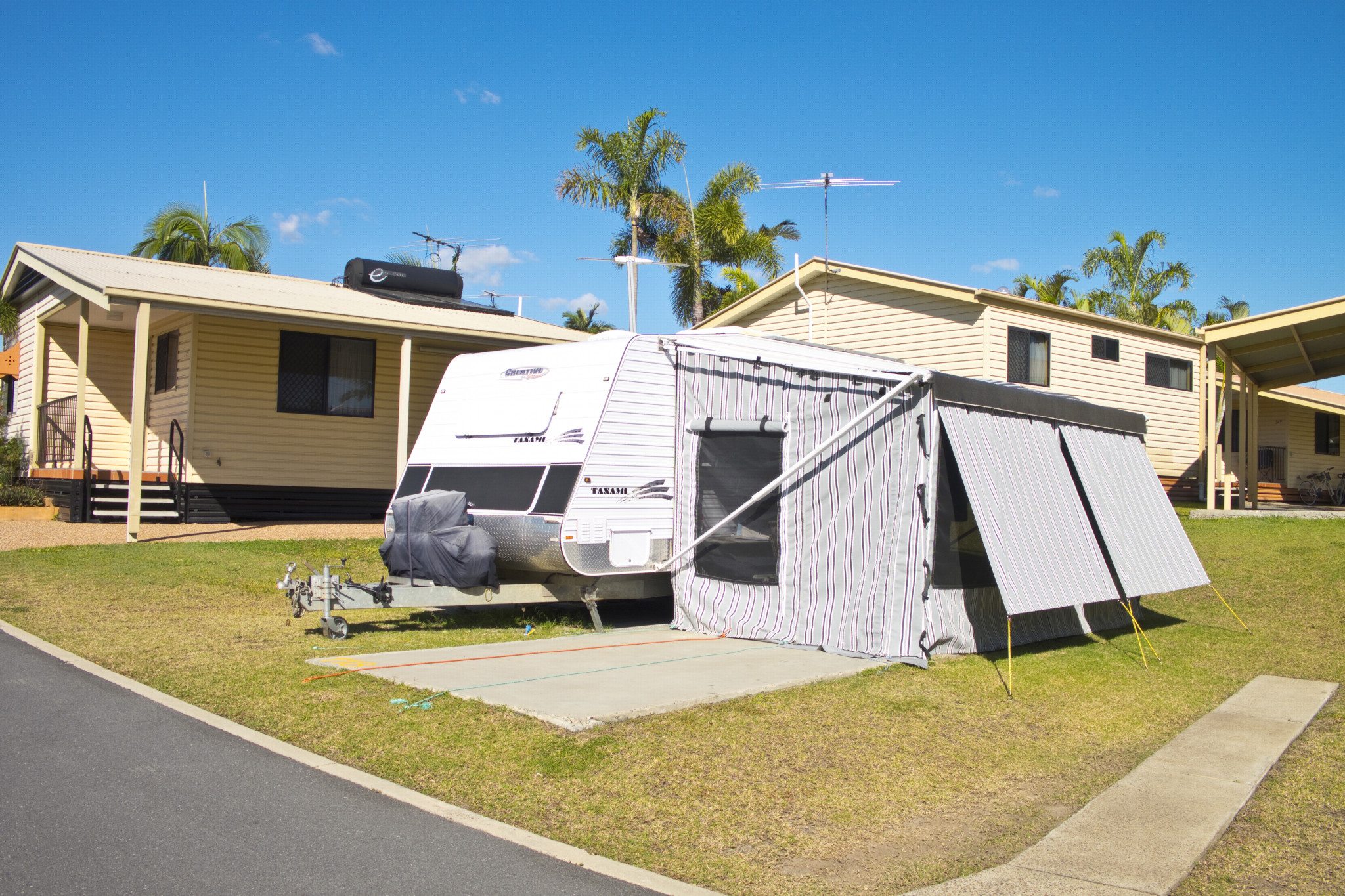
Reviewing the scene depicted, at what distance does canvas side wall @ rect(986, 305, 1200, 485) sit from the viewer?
752 inches

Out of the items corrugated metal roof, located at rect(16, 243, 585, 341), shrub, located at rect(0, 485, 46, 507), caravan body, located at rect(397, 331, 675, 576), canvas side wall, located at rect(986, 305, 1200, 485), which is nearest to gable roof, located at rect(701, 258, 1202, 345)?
canvas side wall, located at rect(986, 305, 1200, 485)

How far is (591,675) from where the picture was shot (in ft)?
25.1

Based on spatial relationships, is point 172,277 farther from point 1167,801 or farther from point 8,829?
point 1167,801

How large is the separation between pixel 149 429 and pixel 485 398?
11.3 m

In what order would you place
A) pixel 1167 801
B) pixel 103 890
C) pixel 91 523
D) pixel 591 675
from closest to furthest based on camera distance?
pixel 103 890, pixel 1167 801, pixel 591 675, pixel 91 523

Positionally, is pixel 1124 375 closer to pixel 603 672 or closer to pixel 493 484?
pixel 493 484

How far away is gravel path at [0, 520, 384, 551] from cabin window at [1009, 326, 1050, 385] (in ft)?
36.3

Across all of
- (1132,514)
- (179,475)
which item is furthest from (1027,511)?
(179,475)

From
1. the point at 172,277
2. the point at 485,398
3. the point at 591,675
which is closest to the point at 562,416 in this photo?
the point at 485,398

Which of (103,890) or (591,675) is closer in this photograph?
(103,890)

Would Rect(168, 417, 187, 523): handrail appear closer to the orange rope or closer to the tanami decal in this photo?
the tanami decal

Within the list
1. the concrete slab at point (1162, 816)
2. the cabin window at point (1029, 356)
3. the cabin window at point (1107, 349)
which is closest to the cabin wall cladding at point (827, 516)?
the concrete slab at point (1162, 816)

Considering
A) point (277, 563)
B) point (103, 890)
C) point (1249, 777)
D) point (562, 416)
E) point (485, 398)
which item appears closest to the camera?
point (103, 890)

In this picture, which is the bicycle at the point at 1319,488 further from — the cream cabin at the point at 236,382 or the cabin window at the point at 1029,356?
the cream cabin at the point at 236,382
